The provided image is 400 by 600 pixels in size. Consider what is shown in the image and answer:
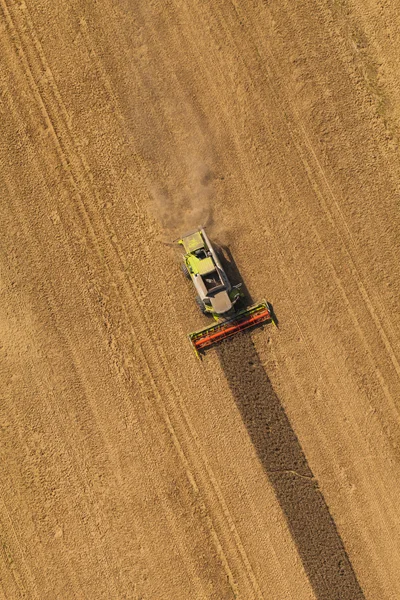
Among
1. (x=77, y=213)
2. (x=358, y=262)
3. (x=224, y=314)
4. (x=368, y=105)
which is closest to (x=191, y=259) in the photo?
(x=224, y=314)

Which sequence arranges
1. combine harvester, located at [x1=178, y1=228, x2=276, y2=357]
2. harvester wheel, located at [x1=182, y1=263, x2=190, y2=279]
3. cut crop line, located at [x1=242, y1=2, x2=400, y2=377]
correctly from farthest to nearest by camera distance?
cut crop line, located at [x1=242, y1=2, x2=400, y2=377] < harvester wheel, located at [x1=182, y1=263, x2=190, y2=279] < combine harvester, located at [x1=178, y1=228, x2=276, y2=357]

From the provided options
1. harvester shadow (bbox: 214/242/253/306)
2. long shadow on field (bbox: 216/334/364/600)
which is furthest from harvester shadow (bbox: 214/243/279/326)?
long shadow on field (bbox: 216/334/364/600)

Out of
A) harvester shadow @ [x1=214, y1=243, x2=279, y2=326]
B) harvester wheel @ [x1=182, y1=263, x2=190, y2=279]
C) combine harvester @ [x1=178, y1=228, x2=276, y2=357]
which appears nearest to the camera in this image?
combine harvester @ [x1=178, y1=228, x2=276, y2=357]

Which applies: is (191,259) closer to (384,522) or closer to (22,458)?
(22,458)

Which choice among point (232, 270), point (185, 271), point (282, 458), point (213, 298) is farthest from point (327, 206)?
point (282, 458)

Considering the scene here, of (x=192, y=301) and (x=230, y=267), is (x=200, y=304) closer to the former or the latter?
(x=192, y=301)

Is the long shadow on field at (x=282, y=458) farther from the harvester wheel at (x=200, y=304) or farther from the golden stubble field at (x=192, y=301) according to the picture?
the harvester wheel at (x=200, y=304)

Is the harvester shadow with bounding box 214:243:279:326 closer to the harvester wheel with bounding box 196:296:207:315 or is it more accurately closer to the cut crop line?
the harvester wheel with bounding box 196:296:207:315
